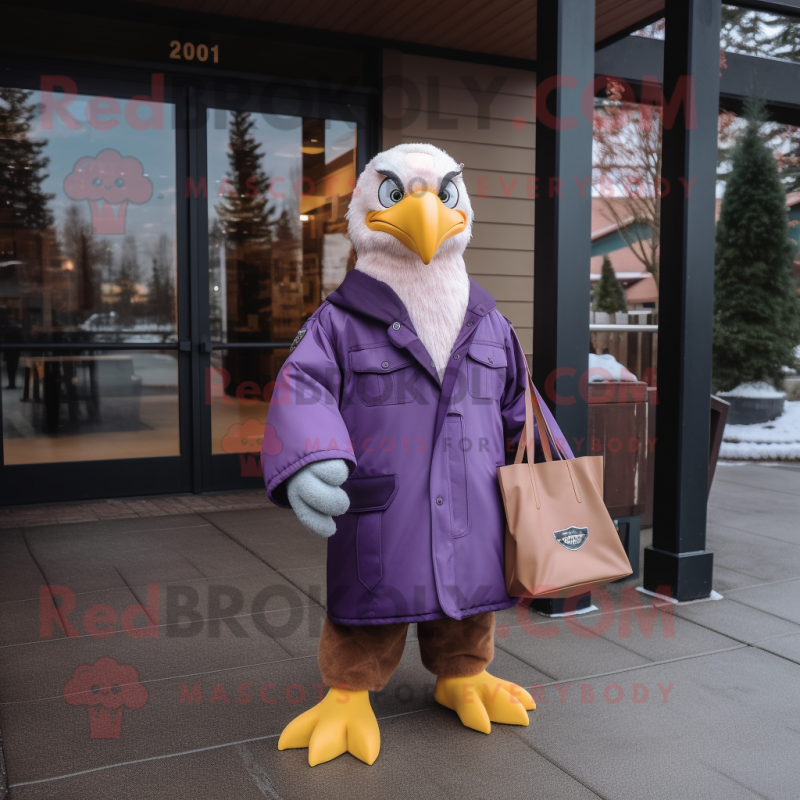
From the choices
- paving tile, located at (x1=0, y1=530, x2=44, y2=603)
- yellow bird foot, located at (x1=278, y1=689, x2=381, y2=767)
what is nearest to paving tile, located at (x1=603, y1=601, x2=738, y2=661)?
yellow bird foot, located at (x1=278, y1=689, x2=381, y2=767)

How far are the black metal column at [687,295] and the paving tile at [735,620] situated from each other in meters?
0.11

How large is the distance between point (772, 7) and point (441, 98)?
241cm

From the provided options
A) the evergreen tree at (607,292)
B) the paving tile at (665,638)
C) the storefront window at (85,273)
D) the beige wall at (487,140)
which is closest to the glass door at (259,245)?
the storefront window at (85,273)

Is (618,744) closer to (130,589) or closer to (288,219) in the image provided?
(130,589)

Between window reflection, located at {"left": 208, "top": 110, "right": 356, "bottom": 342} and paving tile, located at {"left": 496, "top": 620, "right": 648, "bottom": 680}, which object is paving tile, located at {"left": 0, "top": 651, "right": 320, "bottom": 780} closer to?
paving tile, located at {"left": 496, "top": 620, "right": 648, "bottom": 680}

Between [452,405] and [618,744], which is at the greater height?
[452,405]

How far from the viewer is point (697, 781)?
231 cm

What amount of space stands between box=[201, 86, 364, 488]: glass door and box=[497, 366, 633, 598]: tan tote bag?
4.09 metres

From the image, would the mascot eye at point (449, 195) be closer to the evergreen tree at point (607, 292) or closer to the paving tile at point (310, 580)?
the paving tile at point (310, 580)

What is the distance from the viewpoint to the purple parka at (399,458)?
92.0 inches

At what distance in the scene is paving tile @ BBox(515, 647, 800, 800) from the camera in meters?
2.30

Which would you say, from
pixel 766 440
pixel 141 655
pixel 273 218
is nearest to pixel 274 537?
pixel 141 655

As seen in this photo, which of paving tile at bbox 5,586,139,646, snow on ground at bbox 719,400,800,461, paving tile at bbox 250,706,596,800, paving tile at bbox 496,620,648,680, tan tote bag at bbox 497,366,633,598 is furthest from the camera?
snow on ground at bbox 719,400,800,461

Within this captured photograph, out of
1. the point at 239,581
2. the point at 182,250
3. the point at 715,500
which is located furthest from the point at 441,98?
the point at 239,581
